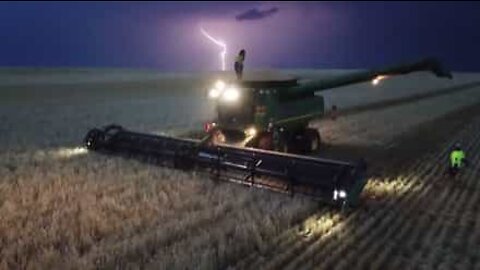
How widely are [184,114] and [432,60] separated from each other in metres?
15.7

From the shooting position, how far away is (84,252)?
663cm

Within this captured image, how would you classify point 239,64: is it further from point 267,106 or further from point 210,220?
point 210,220

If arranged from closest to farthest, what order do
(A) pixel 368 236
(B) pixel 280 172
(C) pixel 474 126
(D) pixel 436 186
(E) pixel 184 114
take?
(A) pixel 368 236
(B) pixel 280 172
(D) pixel 436 186
(C) pixel 474 126
(E) pixel 184 114

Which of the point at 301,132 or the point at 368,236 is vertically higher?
the point at 301,132

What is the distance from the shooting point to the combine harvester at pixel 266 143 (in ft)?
30.5

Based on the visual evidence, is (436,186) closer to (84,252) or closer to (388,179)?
(388,179)

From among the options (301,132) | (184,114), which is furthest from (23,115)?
(301,132)

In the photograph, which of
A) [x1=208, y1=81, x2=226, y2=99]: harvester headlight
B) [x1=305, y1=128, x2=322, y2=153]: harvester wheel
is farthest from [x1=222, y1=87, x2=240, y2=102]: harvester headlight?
[x1=305, y1=128, x2=322, y2=153]: harvester wheel

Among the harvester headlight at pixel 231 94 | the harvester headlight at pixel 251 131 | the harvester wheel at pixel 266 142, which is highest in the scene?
the harvester headlight at pixel 231 94

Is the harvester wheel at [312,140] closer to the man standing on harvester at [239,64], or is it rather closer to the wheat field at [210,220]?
the wheat field at [210,220]

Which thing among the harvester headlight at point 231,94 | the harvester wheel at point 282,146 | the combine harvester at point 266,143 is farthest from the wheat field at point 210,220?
the harvester headlight at point 231,94

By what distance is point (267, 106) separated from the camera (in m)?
12.4

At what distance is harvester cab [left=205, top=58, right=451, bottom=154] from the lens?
12.4 m

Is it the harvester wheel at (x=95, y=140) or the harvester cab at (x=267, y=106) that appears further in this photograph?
the harvester wheel at (x=95, y=140)
